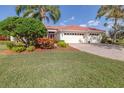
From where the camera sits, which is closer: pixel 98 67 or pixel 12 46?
pixel 98 67

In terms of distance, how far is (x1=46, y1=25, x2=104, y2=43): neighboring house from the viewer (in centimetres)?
Answer: 2097

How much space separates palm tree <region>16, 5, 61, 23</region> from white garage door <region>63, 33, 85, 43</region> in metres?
1.86

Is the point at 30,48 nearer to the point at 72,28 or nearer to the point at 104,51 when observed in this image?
the point at 104,51

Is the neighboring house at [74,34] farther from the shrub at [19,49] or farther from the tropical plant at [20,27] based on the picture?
the shrub at [19,49]

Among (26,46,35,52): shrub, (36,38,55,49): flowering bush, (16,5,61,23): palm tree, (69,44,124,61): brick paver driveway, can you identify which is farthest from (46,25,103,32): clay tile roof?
(26,46,35,52): shrub

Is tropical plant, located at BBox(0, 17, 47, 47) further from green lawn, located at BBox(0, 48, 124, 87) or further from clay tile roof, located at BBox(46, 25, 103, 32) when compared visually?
green lawn, located at BBox(0, 48, 124, 87)

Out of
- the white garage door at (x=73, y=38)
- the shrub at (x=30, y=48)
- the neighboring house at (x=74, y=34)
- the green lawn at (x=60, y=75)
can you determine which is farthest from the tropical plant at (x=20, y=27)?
the green lawn at (x=60, y=75)

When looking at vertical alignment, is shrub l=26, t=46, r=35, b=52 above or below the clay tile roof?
below

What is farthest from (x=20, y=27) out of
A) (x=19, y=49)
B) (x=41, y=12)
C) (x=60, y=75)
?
(x=60, y=75)

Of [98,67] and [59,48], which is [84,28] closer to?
[59,48]

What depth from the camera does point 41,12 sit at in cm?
2131

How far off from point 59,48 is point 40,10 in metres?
5.21

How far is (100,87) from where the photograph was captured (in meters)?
7.62

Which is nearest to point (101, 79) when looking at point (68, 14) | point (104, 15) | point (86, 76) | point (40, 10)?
point (86, 76)
